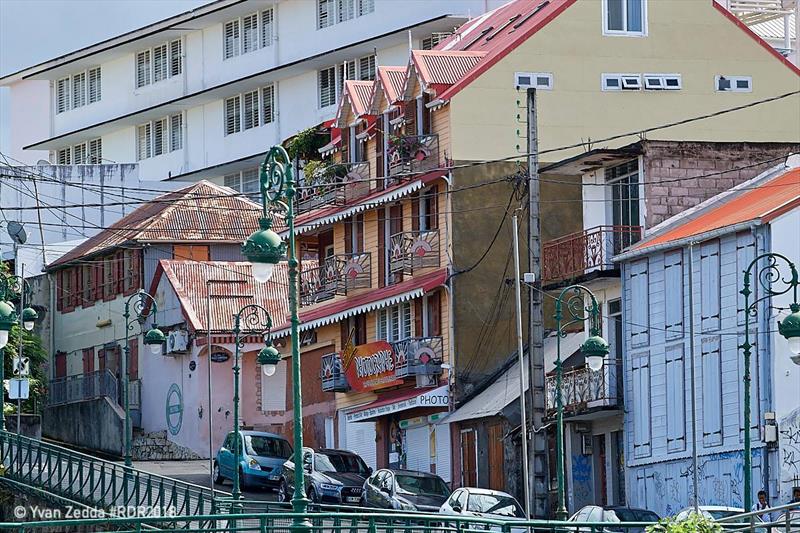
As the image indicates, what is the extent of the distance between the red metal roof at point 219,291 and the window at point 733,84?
18622 mm

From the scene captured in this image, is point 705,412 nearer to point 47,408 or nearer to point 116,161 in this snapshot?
point 47,408

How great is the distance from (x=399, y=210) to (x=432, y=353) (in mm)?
5324

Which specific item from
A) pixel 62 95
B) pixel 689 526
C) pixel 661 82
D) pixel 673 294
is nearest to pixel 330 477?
pixel 673 294

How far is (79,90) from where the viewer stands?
324 ft

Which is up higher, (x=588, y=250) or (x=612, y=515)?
(x=588, y=250)

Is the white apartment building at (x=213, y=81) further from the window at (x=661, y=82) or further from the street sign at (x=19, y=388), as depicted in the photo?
the street sign at (x=19, y=388)

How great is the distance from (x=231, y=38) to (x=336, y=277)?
29.0 meters

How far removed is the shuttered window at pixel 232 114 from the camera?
8888cm

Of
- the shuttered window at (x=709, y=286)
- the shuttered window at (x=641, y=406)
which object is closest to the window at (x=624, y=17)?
the shuttered window at (x=641, y=406)

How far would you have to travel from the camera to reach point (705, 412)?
4562 centimetres

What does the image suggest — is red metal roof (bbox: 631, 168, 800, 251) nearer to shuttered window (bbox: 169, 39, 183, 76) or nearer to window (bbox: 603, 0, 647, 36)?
window (bbox: 603, 0, 647, 36)

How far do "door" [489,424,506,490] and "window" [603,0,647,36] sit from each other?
12.1 metres

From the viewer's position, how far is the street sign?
55.8 meters

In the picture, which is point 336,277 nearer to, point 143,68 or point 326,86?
point 326,86
